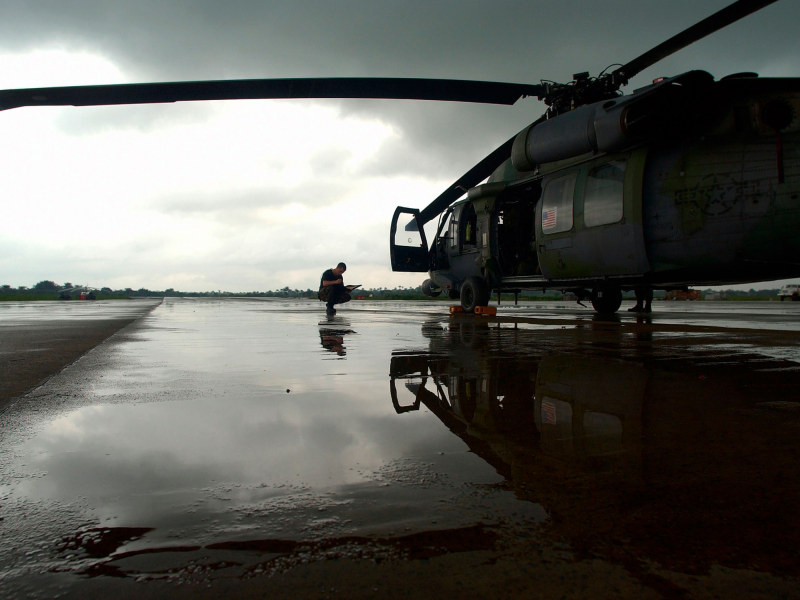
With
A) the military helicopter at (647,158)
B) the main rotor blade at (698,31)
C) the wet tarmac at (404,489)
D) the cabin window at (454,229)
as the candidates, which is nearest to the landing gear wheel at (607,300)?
the military helicopter at (647,158)

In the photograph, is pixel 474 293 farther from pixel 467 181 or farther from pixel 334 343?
pixel 334 343

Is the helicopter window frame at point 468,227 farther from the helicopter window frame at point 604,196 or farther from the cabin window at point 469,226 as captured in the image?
the helicopter window frame at point 604,196

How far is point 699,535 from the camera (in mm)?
1096

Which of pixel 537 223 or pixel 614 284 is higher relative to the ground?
pixel 537 223

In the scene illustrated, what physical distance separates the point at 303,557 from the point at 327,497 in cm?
30

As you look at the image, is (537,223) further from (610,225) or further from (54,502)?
(54,502)

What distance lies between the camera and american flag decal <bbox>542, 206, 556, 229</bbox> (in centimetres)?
792

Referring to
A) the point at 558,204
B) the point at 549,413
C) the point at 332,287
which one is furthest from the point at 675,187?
the point at 332,287

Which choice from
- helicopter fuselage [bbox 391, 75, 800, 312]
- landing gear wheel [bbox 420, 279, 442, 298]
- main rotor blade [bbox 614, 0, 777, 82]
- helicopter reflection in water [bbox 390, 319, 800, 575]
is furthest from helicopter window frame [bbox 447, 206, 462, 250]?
helicopter reflection in water [bbox 390, 319, 800, 575]

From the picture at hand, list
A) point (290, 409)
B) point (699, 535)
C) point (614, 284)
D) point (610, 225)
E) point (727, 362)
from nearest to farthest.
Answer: point (699, 535)
point (290, 409)
point (727, 362)
point (610, 225)
point (614, 284)

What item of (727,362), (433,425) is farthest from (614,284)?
(433,425)

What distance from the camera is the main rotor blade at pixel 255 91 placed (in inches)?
225

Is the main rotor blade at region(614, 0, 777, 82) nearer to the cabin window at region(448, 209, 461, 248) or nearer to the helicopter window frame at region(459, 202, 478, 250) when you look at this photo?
the helicopter window frame at region(459, 202, 478, 250)

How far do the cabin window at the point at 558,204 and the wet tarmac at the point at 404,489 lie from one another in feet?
16.6
